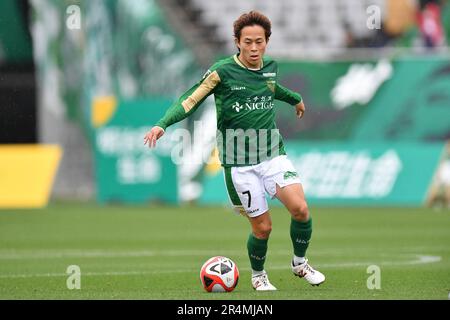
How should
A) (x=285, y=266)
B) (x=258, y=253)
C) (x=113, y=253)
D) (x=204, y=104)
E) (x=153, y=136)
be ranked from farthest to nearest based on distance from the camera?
1. (x=204, y=104)
2. (x=113, y=253)
3. (x=285, y=266)
4. (x=258, y=253)
5. (x=153, y=136)

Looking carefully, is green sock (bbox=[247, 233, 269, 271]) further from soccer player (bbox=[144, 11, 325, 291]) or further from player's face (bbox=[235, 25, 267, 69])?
player's face (bbox=[235, 25, 267, 69])

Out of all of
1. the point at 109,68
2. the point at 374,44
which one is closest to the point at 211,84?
the point at 109,68

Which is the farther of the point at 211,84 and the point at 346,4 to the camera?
the point at 346,4

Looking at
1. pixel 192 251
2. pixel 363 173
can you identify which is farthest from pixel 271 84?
pixel 363 173

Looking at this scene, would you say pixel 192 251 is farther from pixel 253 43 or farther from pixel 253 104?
pixel 253 43

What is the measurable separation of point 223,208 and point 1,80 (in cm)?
829

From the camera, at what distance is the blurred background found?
22.6 metres

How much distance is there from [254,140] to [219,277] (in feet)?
3.87

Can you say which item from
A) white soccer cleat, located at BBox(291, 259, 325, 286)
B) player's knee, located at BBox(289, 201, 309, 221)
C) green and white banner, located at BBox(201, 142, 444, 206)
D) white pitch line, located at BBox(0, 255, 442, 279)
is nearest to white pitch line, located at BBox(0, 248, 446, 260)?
white pitch line, located at BBox(0, 255, 442, 279)

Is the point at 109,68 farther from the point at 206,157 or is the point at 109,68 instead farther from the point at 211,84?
the point at 211,84

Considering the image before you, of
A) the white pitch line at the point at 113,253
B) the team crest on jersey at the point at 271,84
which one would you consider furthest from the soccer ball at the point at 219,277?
the white pitch line at the point at 113,253

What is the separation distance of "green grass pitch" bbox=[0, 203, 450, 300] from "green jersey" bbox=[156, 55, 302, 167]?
1.18 m

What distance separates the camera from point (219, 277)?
1031cm

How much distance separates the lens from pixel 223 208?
22406 mm
